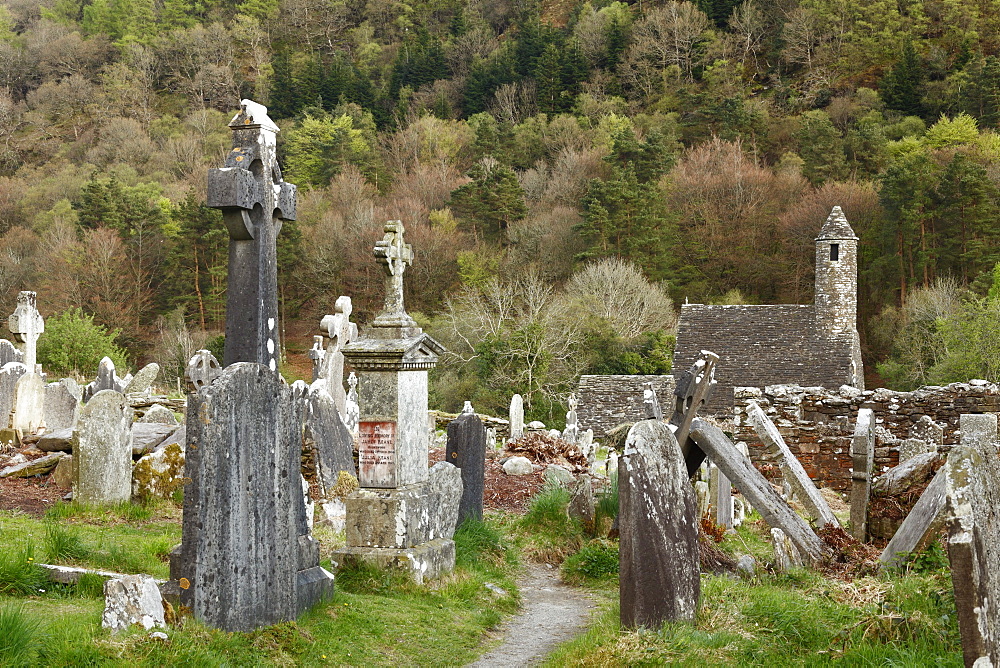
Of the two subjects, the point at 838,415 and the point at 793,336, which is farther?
the point at 793,336

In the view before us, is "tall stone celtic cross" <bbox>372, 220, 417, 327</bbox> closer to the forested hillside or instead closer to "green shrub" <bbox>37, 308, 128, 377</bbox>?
"green shrub" <bbox>37, 308, 128, 377</bbox>

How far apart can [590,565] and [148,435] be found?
6.38m

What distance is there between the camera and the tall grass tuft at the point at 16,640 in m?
4.12

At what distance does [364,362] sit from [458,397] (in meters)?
27.6

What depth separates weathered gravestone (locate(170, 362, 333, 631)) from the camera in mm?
5039

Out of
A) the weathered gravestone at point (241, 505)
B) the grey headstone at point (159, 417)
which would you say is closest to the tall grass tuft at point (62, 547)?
the weathered gravestone at point (241, 505)

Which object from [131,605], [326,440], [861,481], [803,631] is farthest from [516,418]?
[131,605]

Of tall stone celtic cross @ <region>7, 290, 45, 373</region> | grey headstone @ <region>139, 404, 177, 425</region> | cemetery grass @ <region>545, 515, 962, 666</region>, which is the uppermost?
tall stone celtic cross @ <region>7, 290, 45, 373</region>

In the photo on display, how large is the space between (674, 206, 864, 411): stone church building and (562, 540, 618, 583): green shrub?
22196 mm

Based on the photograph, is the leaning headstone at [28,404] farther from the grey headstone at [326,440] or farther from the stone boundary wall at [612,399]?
the stone boundary wall at [612,399]

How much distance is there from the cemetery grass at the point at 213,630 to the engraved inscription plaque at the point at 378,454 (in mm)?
713

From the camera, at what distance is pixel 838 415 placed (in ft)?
57.9

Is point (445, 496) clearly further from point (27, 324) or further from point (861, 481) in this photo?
point (27, 324)

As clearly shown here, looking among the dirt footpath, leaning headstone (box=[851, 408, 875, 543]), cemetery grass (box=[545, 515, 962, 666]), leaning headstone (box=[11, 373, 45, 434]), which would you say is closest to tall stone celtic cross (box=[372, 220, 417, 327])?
the dirt footpath
